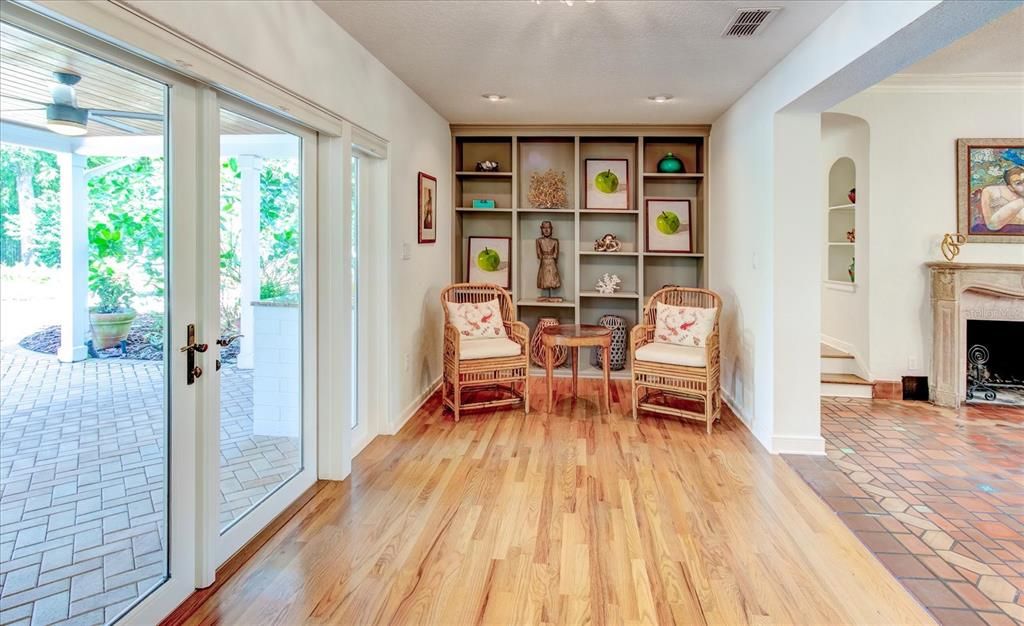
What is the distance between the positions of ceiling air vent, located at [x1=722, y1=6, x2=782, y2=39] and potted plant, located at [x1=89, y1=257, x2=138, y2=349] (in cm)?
288

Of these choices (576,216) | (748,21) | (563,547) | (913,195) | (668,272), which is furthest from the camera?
(668,272)

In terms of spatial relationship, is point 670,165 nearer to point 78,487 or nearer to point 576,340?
point 576,340

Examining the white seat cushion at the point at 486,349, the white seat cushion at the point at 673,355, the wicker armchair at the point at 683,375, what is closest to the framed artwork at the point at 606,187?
the wicker armchair at the point at 683,375

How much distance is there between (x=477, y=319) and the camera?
4629mm

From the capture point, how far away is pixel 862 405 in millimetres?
4668

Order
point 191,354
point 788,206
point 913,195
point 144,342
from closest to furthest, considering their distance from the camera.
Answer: point 144,342
point 191,354
point 788,206
point 913,195

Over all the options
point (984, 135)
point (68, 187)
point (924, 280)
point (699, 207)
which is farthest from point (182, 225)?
point (984, 135)

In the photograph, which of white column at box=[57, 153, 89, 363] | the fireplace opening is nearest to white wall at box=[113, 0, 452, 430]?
white column at box=[57, 153, 89, 363]

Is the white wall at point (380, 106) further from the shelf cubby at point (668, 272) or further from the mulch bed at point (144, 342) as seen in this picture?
the shelf cubby at point (668, 272)

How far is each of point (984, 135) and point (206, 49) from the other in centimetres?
580

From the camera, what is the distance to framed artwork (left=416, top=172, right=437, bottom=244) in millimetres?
4418

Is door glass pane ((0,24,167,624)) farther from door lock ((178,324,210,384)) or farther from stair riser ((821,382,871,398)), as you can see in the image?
stair riser ((821,382,871,398))

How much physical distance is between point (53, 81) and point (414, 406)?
324 centimetres

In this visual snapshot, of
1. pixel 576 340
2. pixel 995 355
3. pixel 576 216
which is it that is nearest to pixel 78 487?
pixel 576 340
